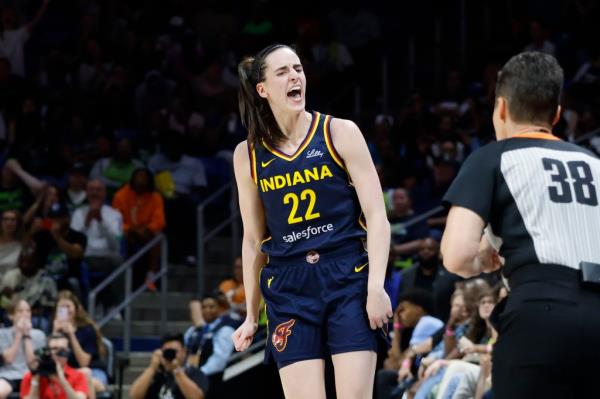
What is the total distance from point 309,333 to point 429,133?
9880 millimetres

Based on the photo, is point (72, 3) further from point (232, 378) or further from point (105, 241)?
point (232, 378)

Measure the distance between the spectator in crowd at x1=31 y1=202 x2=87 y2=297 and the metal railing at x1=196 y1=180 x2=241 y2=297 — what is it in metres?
1.39

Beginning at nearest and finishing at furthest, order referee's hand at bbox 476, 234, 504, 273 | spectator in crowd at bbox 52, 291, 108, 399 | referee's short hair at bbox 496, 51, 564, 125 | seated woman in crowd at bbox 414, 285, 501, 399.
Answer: referee's short hair at bbox 496, 51, 564, 125, referee's hand at bbox 476, 234, 504, 273, seated woman in crowd at bbox 414, 285, 501, 399, spectator in crowd at bbox 52, 291, 108, 399

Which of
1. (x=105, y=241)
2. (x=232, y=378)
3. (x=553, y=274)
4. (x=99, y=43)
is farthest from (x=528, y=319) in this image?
(x=99, y=43)

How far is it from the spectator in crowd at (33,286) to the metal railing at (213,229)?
1.95 m

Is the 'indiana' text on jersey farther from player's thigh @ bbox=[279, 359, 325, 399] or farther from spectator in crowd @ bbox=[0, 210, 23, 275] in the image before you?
spectator in crowd @ bbox=[0, 210, 23, 275]

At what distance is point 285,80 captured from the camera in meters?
5.66

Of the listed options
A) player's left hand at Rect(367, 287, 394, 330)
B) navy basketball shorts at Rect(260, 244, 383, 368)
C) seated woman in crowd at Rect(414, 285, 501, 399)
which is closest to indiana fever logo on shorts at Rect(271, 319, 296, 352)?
navy basketball shorts at Rect(260, 244, 383, 368)

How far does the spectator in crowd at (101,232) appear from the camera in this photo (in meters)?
14.2

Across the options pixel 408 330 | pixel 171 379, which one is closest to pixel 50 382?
pixel 171 379

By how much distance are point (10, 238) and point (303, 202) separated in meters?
8.57

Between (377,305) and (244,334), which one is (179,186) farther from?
(377,305)

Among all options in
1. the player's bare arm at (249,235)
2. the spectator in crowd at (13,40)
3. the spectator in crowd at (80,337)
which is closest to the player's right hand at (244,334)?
the player's bare arm at (249,235)

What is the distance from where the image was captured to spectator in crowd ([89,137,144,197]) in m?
15.2
